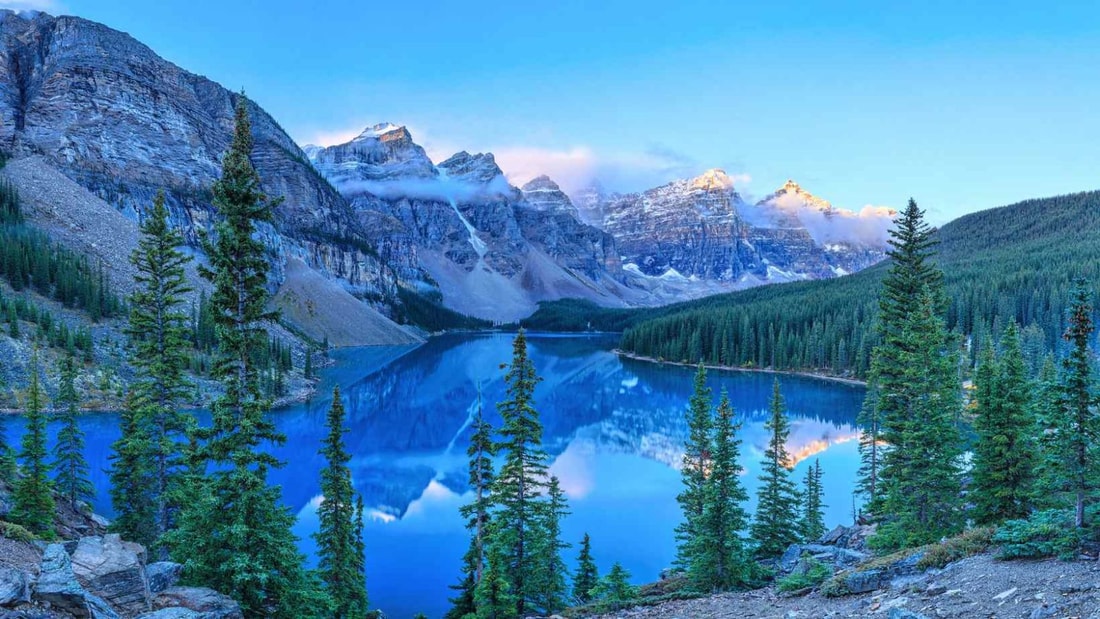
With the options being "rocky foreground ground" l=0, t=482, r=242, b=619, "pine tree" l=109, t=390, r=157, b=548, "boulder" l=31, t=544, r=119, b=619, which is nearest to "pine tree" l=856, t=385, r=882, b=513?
"rocky foreground ground" l=0, t=482, r=242, b=619

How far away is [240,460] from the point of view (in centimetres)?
1394

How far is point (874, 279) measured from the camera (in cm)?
14350

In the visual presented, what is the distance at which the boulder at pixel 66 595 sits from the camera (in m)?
8.55

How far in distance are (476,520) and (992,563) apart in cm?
1582

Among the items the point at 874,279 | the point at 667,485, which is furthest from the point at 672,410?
the point at 874,279

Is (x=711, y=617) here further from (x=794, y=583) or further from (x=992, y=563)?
(x=992, y=563)

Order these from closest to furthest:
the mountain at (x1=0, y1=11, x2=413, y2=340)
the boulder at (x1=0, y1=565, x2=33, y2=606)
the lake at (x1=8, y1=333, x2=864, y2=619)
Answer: the boulder at (x1=0, y1=565, x2=33, y2=606)
the lake at (x1=8, y1=333, x2=864, y2=619)
the mountain at (x1=0, y1=11, x2=413, y2=340)

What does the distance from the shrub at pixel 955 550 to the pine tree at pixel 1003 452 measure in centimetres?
373

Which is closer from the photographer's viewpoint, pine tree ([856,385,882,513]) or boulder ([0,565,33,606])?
boulder ([0,565,33,606])

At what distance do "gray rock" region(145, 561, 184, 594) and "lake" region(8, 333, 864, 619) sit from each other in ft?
44.1

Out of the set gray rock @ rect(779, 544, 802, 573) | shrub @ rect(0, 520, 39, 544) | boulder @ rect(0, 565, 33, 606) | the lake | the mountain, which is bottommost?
the lake

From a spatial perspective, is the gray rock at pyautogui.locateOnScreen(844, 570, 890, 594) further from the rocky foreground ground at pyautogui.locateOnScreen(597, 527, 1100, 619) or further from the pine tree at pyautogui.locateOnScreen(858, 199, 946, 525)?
the pine tree at pyautogui.locateOnScreen(858, 199, 946, 525)

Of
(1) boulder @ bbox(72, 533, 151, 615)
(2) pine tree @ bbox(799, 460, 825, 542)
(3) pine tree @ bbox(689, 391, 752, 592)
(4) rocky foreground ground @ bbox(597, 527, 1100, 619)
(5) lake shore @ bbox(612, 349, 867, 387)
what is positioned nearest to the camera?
(4) rocky foreground ground @ bbox(597, 527, 1100, 619)

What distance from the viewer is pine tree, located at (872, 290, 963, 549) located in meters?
16.8
